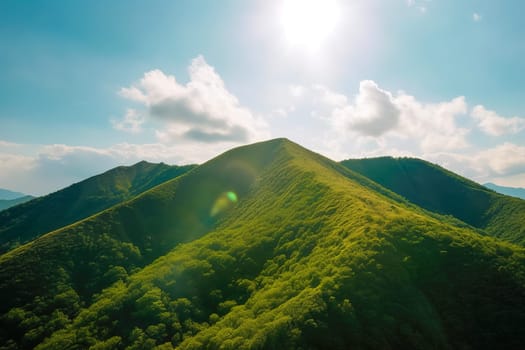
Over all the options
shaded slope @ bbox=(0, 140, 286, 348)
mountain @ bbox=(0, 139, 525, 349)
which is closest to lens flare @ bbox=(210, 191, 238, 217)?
shaded slope @ bbox=(0, 140, 286, 348)

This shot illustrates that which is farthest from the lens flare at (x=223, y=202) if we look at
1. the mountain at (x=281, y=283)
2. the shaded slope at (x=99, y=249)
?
the mountain at (x=281, y=283)

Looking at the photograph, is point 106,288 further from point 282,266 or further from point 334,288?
point 334,288

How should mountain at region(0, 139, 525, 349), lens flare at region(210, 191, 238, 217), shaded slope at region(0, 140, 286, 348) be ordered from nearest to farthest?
1. mountain at region(0, 139, 525, 349)
2. shaded slope at region(0, 140, 286, 348)
3. lens flare at region(210, 191, 238, 217)

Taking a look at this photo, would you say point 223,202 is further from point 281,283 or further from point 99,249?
point 281,283

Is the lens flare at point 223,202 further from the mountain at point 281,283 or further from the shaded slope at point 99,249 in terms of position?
the mountain at point 281,283

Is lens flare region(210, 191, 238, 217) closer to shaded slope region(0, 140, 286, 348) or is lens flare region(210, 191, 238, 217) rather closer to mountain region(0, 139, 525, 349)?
shaded slope region(0, 140, 286, 348)

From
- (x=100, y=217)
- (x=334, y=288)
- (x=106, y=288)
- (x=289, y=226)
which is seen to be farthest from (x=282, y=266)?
(x=100, y=217)

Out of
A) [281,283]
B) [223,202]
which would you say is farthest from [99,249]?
[281,283]
